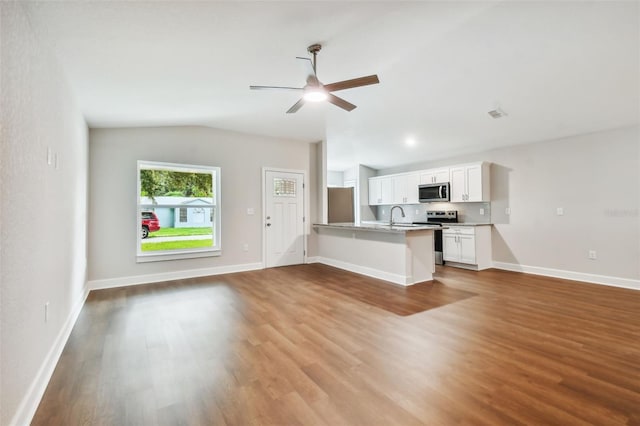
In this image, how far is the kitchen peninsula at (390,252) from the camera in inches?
175

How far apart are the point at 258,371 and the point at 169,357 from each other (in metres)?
0.78

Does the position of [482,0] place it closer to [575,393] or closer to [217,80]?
[217,80]

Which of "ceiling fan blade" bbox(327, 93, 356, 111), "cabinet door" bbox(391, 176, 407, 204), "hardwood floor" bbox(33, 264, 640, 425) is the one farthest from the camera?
"cabinet door" bbox(391, 176, 407, 204)

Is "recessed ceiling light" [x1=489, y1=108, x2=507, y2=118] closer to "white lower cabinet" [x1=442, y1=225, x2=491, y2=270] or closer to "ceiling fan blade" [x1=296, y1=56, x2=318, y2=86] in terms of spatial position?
"white lower cabinet" [x1=442, y1=225, x2=491, y2=270]

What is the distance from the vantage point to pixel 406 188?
7.27m

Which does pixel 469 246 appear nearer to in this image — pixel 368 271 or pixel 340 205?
pixel 368 271

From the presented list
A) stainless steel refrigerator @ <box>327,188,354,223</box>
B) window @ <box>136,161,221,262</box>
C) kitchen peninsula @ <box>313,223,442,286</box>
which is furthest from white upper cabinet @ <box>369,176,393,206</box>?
window @ <box>136,161,221,262</box>

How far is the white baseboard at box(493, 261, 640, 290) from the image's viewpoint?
4.29m

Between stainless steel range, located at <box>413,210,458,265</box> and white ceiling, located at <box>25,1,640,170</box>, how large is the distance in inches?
82.2

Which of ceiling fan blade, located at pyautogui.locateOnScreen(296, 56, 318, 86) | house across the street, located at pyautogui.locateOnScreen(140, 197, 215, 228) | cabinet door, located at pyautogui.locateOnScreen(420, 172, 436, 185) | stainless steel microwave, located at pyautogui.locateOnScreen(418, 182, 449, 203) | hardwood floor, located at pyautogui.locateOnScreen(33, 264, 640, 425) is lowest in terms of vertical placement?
hardwood floor, located at pyautogui.locateOnScreen(33, 264, 640, 425)

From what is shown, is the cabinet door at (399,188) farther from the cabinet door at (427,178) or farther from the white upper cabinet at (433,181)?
the cabinet door at (427,178)

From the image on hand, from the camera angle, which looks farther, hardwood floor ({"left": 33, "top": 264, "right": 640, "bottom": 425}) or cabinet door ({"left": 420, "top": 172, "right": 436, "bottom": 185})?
cabinet door ({"left": 420, "top": 172, "right": 436, "bottom": 185})

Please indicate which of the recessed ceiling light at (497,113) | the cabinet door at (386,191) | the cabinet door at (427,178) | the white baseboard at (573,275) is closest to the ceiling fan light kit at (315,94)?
the recessed ceiling light at (497,113)

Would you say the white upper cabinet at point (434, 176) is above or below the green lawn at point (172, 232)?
above
